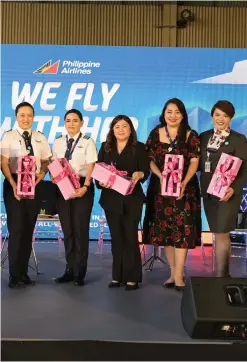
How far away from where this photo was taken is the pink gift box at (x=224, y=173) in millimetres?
3182

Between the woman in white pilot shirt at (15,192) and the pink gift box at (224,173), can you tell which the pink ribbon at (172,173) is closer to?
the pink gift box at (224,173)

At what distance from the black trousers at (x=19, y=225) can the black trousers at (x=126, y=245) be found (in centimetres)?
59

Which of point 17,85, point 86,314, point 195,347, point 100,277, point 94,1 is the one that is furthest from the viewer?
point 94,1

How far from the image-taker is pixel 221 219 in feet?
10.7

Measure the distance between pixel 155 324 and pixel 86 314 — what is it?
1.48ft

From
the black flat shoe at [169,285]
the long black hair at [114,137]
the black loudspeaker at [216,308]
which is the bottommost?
the black flat shoe at [169,285]

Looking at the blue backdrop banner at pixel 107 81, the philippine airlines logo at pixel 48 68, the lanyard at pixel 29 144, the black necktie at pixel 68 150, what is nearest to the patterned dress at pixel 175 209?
the black necktie at pixel 68 150

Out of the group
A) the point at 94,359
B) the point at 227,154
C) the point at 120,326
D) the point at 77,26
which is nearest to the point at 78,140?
the point at 227,154

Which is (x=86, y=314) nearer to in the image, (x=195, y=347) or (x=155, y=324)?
(x=155, y=324)

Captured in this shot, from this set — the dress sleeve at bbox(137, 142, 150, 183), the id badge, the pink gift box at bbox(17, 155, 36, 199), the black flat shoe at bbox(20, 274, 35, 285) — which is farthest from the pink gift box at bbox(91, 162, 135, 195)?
the black flat shoe at bbox(20, 274, 35, 285)

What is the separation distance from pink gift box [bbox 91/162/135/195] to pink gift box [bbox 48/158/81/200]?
17 cm

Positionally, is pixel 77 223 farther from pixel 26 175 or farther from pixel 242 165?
pixel 242 165

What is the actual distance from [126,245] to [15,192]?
908 millimetres

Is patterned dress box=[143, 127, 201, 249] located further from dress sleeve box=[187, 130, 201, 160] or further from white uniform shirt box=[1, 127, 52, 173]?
white uniform shirt box=[1, 127, 52, 173]
